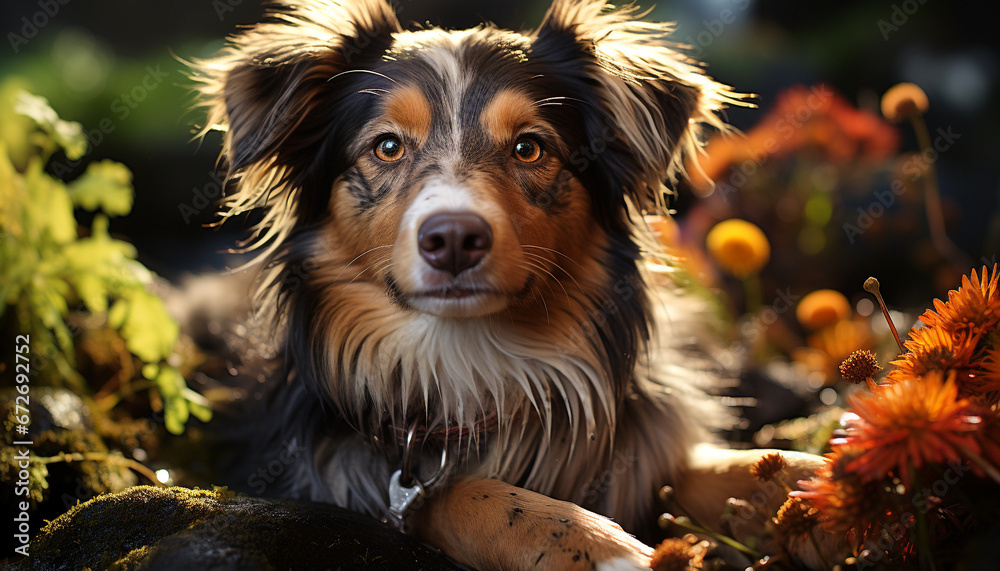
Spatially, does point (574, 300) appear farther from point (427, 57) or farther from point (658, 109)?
point (427, 57)

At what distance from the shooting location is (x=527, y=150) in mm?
2018

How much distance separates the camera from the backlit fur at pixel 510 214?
1.98 meters

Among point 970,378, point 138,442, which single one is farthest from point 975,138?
point 138,442

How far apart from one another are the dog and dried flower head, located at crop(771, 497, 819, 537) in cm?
82

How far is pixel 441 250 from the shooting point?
5.39 feet

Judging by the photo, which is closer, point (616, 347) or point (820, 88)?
point (616, 347)

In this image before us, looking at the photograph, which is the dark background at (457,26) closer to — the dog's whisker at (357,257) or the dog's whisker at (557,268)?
the dog's whisker at (357,257)

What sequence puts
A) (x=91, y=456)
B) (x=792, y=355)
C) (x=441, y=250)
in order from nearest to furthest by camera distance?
(x=441, y=250)
(x=91, y=456)
(x=792, y=355)

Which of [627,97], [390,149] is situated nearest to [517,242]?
[390,149]

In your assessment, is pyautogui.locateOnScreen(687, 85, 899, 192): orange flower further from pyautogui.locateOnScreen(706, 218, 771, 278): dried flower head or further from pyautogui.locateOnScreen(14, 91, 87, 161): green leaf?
pyautogui.locateOnScreen(14, 91, 87, 161): green leaf

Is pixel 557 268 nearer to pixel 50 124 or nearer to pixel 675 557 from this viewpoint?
pixel 675 557

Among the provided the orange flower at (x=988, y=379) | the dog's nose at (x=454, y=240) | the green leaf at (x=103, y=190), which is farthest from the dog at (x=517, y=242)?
the orange flower at (x=988, y=379)

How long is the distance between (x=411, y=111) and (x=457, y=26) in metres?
2.65

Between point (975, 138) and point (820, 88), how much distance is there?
1042 mm
